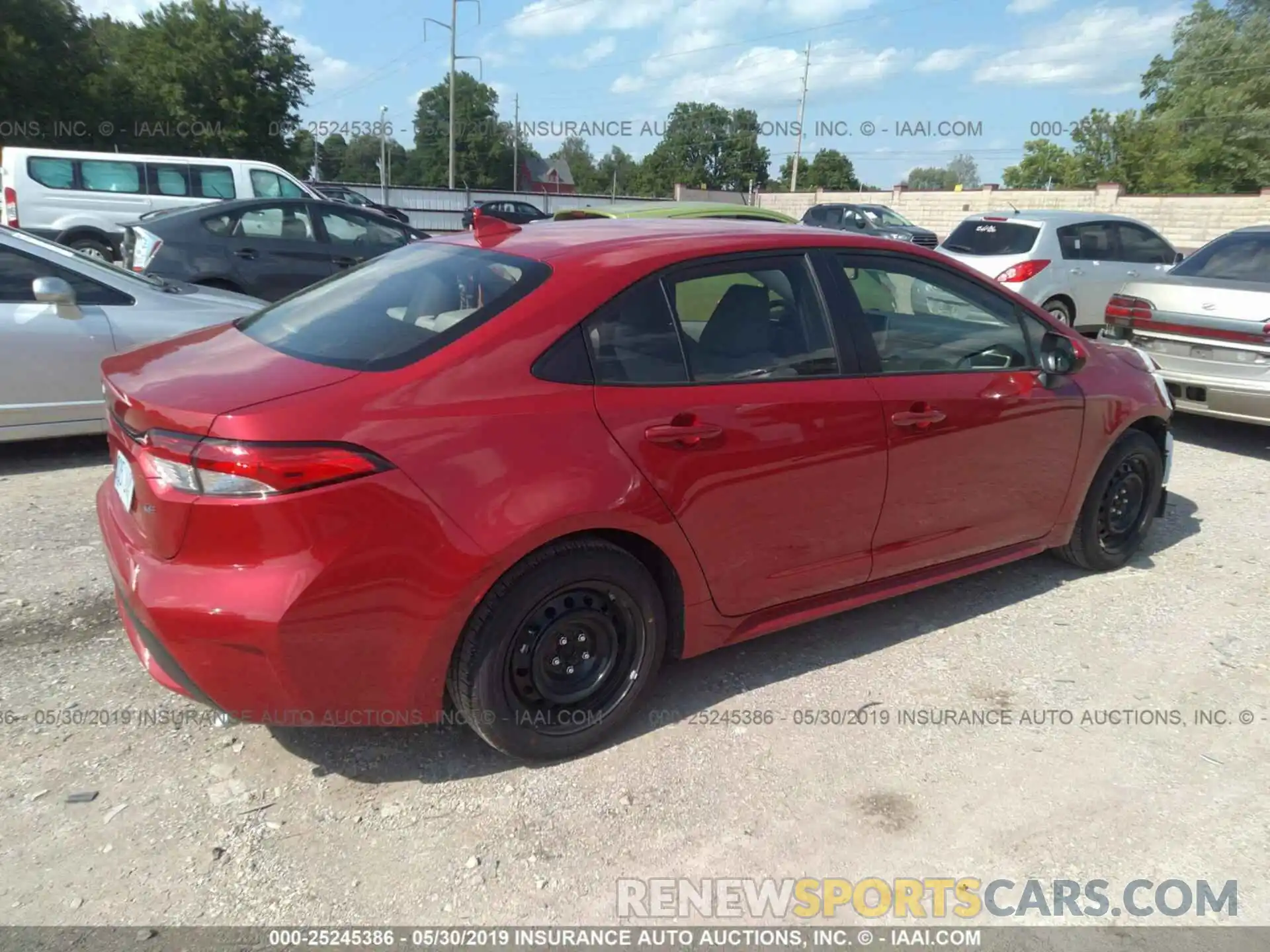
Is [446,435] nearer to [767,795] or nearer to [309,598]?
[309,598]

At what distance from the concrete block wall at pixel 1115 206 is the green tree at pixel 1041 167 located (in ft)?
61.8

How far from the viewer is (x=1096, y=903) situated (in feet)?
8.05

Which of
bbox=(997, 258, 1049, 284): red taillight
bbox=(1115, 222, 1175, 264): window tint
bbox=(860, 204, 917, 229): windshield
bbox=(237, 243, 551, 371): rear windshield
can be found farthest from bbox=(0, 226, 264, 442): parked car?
bbox=(860, 204, 917, 229): windshield

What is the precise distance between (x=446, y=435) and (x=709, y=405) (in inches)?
35.5

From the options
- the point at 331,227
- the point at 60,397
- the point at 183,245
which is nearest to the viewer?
the point at 60,397

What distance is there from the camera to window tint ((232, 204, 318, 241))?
914cm

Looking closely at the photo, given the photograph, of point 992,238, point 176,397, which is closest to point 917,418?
point 176,397

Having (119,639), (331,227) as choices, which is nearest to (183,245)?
(331,227)

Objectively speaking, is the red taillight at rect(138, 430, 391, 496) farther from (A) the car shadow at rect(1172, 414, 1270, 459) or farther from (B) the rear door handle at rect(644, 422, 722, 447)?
(A) the car shadow at rect(1172, 414, 1270, 459)

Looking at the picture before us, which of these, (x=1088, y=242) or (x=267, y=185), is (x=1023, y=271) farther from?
(x=267, y=185)

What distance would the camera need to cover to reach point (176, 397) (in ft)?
8.26

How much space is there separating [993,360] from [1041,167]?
65170 mm

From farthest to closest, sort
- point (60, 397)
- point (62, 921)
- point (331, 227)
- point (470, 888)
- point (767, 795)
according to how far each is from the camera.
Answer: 1. point (331, 227)
2. point (60, 397)
3. point (767, 795)
4. point (470, 888)
5. point (62, 921)

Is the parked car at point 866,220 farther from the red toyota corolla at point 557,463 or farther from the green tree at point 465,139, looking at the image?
the green tree at point 465,139
